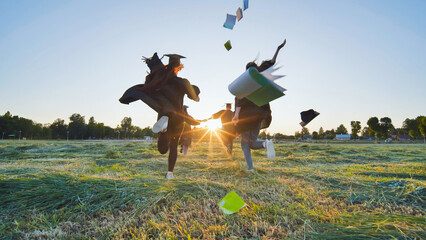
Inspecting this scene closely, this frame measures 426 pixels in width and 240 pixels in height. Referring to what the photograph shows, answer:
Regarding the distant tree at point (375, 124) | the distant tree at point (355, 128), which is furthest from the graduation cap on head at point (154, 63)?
the distant tree at point (355, 128)

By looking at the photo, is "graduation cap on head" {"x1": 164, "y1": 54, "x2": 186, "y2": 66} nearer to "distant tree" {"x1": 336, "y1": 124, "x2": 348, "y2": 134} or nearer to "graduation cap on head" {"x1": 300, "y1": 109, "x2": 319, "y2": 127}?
"graduation cap on head" {"x1": 300, "y1": 109, "x2": 319, "y2": 127}

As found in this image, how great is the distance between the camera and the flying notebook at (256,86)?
2678 mm

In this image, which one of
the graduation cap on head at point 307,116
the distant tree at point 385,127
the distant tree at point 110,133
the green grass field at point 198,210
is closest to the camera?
the green grass field at point 198,210

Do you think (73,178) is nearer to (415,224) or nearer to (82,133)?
(415,224)

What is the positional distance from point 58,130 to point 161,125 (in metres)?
86.5

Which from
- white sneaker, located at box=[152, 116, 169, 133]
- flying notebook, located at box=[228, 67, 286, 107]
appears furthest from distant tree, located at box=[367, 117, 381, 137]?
white sneaker, located at box=[152, 116, 169, 133]

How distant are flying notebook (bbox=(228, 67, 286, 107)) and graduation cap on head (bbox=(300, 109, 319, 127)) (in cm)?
126

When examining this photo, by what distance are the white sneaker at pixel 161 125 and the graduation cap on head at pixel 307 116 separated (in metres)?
2.62

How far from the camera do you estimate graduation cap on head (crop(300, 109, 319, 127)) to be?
12.6 feet

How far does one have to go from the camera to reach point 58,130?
230ft

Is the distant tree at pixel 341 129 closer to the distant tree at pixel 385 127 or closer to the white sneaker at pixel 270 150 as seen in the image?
the distant tree at pixel 385 127

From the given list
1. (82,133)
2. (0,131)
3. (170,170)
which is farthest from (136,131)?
(170,170)

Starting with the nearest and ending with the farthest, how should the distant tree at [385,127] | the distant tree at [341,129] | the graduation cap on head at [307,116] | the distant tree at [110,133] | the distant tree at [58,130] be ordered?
the graduation cap on head at [307,116] → the distant tree at [385,127] → the distant tree at [58,130] → the distant tree at [110,133] → the distant tree at [341,129]

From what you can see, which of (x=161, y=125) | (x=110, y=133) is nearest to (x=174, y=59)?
(x=161, y=125)
